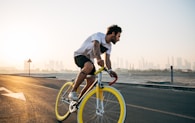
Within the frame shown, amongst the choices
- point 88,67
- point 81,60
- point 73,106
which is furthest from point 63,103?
point 88,67

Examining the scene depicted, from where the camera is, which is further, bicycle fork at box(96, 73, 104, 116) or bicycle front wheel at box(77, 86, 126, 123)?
bicycle fork at box(96, 73, 104, 116)

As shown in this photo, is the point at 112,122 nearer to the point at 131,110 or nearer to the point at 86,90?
the point at 86,90

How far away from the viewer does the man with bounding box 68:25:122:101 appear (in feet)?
12.3

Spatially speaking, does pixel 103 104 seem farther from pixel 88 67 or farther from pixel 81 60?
pixel 81 60

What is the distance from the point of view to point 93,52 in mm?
4051

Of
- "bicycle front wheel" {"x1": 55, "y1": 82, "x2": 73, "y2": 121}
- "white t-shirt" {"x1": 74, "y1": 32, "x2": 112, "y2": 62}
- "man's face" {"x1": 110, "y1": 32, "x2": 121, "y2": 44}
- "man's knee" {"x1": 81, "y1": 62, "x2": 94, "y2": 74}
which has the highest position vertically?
"man's face" {"x1": 110, "y1": 32, "x2": 121, "y2": 44}

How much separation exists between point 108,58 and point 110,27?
0.59 metres

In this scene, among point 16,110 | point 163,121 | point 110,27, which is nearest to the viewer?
point 110,27

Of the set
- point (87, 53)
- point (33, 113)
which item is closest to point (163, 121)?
point (87, 53)

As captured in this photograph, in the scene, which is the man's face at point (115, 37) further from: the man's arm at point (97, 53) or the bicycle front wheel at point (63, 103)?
the bicycle front wheel at point (63, 103)

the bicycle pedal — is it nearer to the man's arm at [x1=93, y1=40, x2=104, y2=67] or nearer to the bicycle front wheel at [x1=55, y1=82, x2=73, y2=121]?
the bicycle front wheel at [x1=55, y1=82, x2=73, y2=121]

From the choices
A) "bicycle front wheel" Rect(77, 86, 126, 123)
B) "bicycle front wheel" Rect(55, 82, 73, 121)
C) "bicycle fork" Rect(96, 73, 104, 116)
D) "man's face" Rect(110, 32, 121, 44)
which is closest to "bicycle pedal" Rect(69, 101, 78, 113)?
"bicycle front wheel" Rect(77, 86, 126, 123)

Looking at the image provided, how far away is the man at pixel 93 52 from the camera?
374cm

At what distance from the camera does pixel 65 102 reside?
16.3 feet
